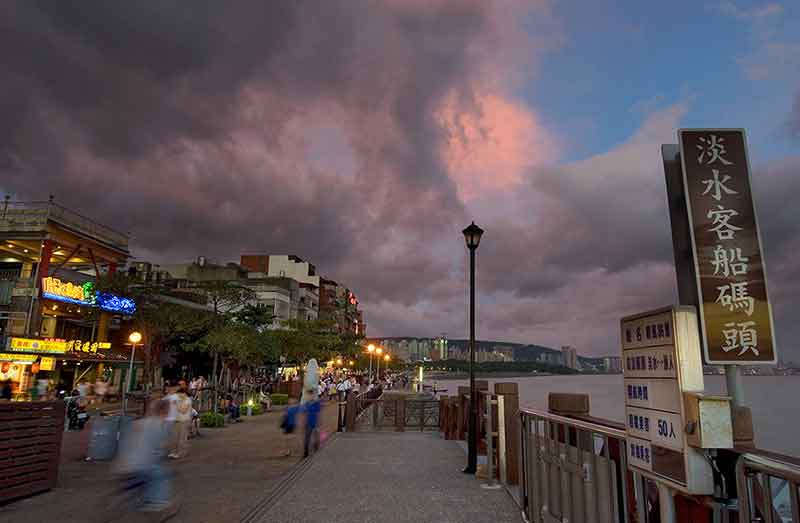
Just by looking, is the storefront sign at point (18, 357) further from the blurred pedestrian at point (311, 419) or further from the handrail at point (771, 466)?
the handrail at point (771, 466)

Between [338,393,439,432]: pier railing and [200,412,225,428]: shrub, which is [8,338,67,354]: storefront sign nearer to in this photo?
[200,412,225,428]: shrub

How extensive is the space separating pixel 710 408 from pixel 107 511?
22.5ft

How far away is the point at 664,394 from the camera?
10.1 ft

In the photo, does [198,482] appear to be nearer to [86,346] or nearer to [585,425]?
[585,425]

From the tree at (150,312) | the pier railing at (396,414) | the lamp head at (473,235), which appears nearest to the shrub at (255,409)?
the pier railing at (396,414)

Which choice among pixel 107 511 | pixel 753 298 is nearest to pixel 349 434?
pixel 107 511

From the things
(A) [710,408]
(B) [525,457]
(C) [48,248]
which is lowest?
(B) [525,457]

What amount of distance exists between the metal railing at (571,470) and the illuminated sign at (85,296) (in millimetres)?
32304

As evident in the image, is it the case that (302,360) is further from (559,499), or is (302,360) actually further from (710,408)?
(710,408)

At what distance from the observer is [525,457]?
6.34 metres

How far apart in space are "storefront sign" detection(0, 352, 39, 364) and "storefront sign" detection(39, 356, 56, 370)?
0.91m

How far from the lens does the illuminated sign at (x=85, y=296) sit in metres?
29.6

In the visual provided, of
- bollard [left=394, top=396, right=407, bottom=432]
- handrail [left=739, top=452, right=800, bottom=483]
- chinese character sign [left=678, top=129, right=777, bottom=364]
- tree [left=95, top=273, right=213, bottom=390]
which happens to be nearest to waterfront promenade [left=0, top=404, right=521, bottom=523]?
bollard [left=394, top=396, right=407, bottom=432]

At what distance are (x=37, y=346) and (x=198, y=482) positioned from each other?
25021 millimetres
